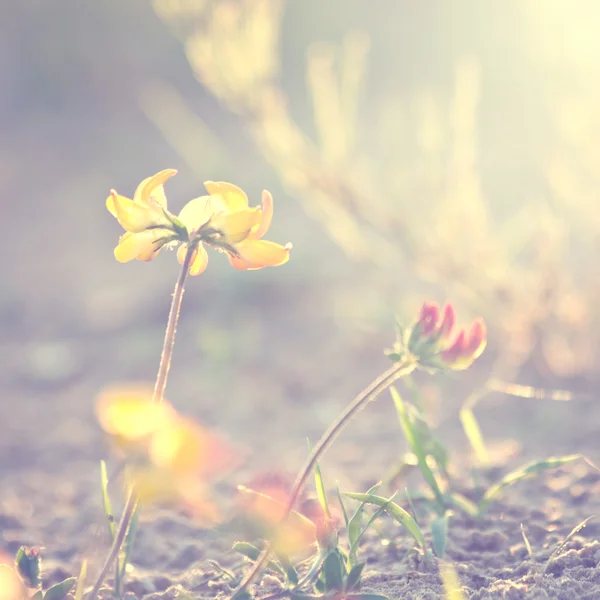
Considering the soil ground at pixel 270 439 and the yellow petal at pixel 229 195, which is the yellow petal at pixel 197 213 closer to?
the yellow petal at pixel 229 195

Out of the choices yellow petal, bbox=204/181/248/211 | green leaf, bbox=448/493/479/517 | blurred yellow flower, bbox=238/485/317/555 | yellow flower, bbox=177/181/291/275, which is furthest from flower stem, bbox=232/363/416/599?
green leaf, bbox=448/493/479/517

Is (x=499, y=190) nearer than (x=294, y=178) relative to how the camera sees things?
No

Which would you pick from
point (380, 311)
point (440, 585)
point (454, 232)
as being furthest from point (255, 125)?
point (440, 585)

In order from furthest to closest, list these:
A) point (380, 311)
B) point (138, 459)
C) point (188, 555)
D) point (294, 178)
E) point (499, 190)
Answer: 1. point (499, 190)
2. point (380, 311)
3. point (294, 178)
4. point (188, 555)
5. point (138, 459)

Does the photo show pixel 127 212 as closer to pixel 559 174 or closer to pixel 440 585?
pixel 440 585

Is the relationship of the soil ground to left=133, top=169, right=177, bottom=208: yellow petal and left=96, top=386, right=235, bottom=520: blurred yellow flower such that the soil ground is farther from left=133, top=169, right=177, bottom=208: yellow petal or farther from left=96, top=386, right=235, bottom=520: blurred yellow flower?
left=133, top=169, right=177, bottom=208: yellow petal

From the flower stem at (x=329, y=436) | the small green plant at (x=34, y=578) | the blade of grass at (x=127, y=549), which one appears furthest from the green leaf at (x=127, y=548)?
Result: the flower stem at (x=329, y=436)

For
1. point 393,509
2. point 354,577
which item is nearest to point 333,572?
point 354,577
